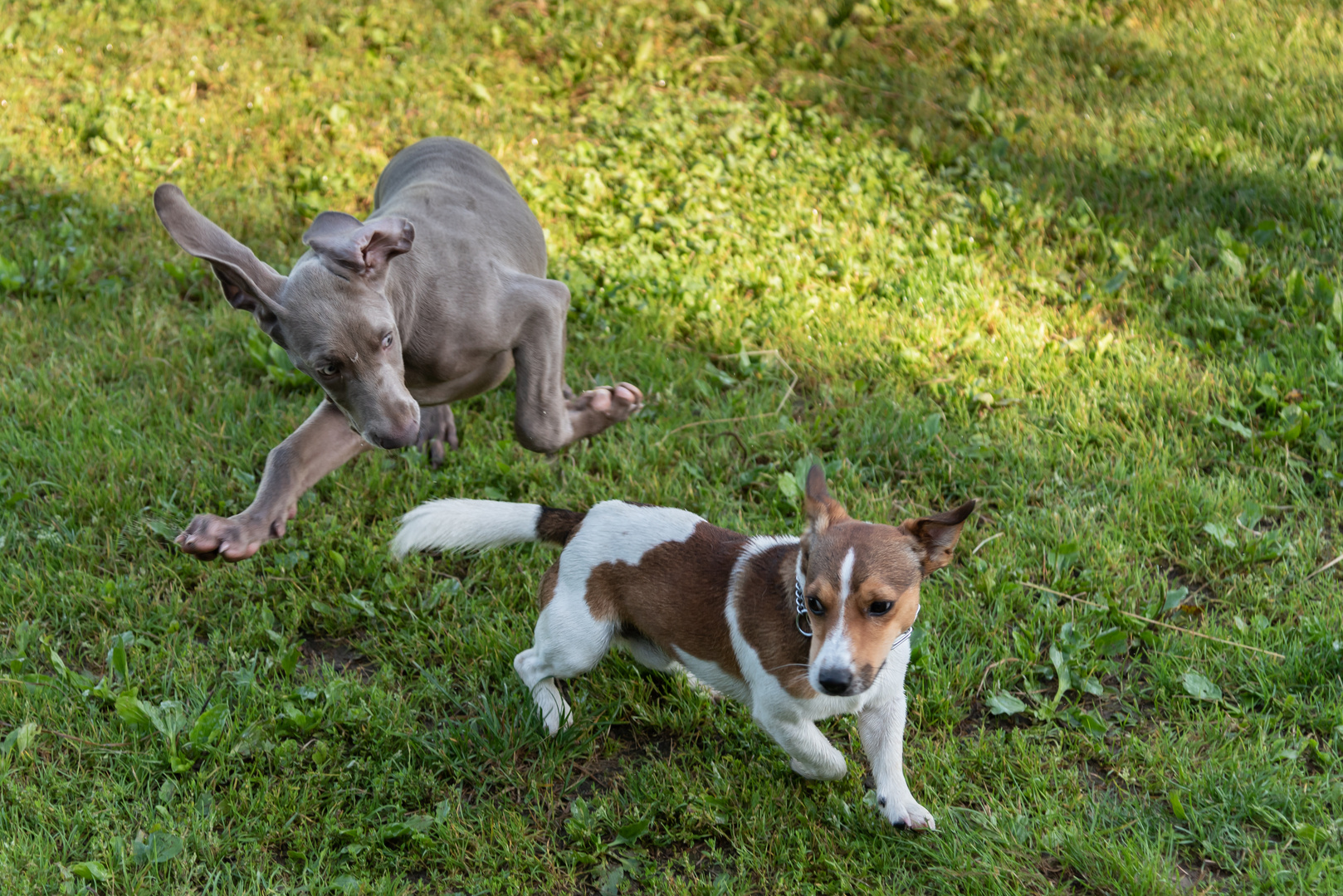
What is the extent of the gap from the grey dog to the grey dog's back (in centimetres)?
1

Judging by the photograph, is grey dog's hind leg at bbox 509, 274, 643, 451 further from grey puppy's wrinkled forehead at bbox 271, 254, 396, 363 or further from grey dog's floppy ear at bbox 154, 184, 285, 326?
grey dog's floppy ear at bbox 154, 184, 285, 326

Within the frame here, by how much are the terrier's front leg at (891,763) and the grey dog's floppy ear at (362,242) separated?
229 centimetres

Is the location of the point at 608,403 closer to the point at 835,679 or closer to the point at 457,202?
the point at 457,202

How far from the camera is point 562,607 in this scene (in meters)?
3.68

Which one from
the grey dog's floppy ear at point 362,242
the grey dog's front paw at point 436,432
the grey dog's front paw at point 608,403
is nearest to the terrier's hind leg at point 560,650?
the grey dog's front paw at point 608,403

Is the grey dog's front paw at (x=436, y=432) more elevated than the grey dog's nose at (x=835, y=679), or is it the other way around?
the grey dog's nose at (x=835, y=679)

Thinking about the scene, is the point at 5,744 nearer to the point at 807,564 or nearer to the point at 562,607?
the point at 562,607

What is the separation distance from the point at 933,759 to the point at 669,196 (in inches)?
175

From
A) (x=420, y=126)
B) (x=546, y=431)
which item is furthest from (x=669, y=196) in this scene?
(x=546, y=431)

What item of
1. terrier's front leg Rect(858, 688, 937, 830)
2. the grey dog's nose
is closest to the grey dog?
the grey dog's nose

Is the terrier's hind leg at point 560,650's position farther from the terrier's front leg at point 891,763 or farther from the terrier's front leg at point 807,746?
the terrier's front leg at point 891,763

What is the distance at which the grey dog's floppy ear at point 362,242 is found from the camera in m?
3.72

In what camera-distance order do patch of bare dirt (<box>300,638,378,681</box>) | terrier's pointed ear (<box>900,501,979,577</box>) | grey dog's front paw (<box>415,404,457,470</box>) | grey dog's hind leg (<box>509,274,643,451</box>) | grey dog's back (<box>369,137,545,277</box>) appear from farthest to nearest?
grey dog's front paw (<box>415,404,457,470</box>)
grey dog's back (<box>369,137,545,277</box>)
grey dog's hind leg (<box>509,274,643,451</box>)
patch of bare dirt (<box>300,638,378,681</box>)
terrier's pointed ear (<box>900,501,979,577</box>)

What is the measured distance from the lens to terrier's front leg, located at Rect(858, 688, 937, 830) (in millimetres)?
3324
